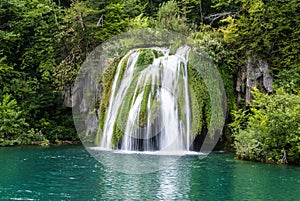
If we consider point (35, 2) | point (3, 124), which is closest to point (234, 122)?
point (3, 124)

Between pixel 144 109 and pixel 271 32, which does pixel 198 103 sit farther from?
pixel 271 32

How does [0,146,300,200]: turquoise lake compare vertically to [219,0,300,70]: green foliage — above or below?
below

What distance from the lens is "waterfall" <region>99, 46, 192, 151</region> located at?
20219mm

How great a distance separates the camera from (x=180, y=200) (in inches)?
402

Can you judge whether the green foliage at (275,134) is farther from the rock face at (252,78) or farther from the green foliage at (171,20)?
the green foliage at (171,20)

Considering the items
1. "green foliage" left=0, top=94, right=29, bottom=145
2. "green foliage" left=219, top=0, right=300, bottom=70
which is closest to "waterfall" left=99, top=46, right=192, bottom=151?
"green foliage" left=219, top=0, right=300, bottom=70

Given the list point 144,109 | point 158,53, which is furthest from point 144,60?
point 144,109

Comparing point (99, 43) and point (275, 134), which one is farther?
point (99, 43)

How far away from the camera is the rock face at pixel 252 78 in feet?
70.4

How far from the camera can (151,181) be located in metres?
12.5

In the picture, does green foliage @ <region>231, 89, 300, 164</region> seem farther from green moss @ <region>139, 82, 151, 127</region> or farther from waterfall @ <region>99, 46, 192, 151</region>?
green moss @ <region>139, 82, 151, 127</region>

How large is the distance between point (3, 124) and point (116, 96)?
6591 millimetres

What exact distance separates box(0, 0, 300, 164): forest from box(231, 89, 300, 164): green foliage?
651 mm

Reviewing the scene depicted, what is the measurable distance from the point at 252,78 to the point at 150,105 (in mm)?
5212
